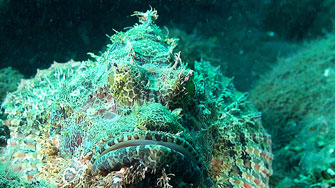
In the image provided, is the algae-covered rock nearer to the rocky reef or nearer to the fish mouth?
the rocky reef

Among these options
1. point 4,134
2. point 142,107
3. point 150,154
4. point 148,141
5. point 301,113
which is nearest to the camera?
point 150,154

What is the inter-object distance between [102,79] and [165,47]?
62.9 inches

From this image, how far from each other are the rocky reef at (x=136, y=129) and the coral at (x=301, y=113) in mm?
1105

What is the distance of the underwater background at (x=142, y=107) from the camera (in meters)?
3.07

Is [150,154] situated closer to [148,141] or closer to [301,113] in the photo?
[148,141]

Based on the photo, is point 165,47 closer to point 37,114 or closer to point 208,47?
point 37,114

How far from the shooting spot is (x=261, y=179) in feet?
16.0

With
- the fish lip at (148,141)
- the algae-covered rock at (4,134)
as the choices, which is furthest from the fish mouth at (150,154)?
the algae-covered rock at (4,134)

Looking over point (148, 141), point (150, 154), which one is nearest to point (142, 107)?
point (148, 141)

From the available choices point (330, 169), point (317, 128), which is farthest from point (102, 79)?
point (317, 128)

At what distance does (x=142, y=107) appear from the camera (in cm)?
334

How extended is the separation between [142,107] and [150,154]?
81 centimetres

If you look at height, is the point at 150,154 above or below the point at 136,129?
below

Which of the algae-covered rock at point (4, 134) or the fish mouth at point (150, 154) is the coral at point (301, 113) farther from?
the algae-covered rock at point (4, 134)
